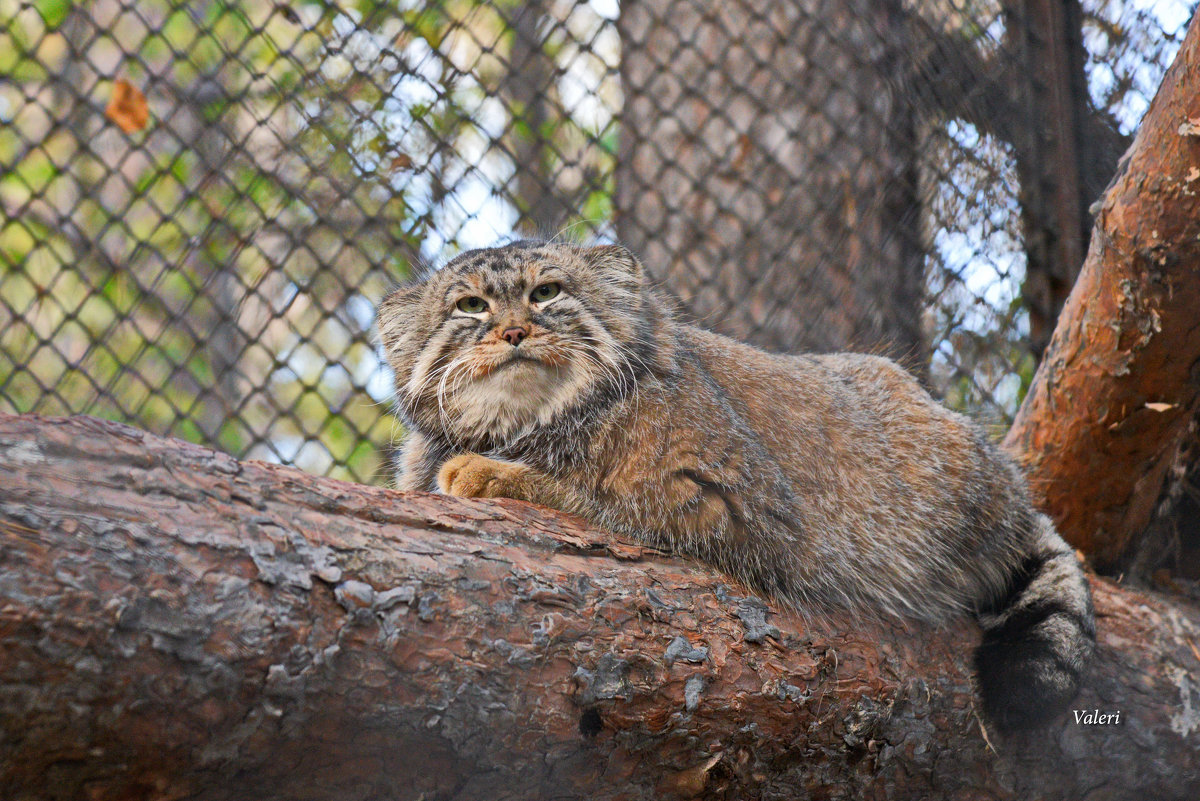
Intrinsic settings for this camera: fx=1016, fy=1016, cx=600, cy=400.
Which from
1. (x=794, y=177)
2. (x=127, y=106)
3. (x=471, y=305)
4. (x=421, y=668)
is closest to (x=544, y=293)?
(x=471, y=305)

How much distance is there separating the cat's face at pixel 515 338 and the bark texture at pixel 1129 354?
139 cm

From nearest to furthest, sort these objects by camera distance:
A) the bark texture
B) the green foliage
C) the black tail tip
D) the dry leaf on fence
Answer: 1. the black tail tip
2. the bark texture
3. the green foliage
4. the dry leaf on fence

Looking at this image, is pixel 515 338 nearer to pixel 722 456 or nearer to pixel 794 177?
pixel 722 456

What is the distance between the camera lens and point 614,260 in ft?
10.8

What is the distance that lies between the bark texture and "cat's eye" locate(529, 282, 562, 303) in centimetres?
162

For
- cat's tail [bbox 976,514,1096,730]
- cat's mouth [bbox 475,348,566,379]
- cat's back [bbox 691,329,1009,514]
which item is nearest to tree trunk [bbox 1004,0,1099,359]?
cat's back [bbox 691,329,1009,514]

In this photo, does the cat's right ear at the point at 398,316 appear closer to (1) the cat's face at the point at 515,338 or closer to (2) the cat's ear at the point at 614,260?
(1) the cat's face at the point at 515,338

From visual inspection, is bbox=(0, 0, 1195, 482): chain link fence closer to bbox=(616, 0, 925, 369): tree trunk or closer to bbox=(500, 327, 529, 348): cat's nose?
bbox=(616, 0, 925, 369): tree trunk

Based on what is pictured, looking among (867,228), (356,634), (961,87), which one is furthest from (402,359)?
(961,87)

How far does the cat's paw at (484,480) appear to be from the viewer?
8.95ft

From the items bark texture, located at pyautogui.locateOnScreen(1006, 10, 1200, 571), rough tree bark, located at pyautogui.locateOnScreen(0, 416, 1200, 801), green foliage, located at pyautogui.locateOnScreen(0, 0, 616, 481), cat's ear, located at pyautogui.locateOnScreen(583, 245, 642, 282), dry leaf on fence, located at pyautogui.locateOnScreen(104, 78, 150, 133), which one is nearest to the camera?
rough tree bark, located at pyautogui.locateOnScreen(0, 416, 1200, 801)

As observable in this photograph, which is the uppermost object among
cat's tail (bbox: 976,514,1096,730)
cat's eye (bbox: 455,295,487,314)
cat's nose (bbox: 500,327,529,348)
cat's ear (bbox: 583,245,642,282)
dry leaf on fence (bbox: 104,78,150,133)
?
dry leaf on fence (bbox: 104,78,150,133)

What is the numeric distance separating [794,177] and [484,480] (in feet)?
9.46

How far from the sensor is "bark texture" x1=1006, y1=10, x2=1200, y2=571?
2738 mm
